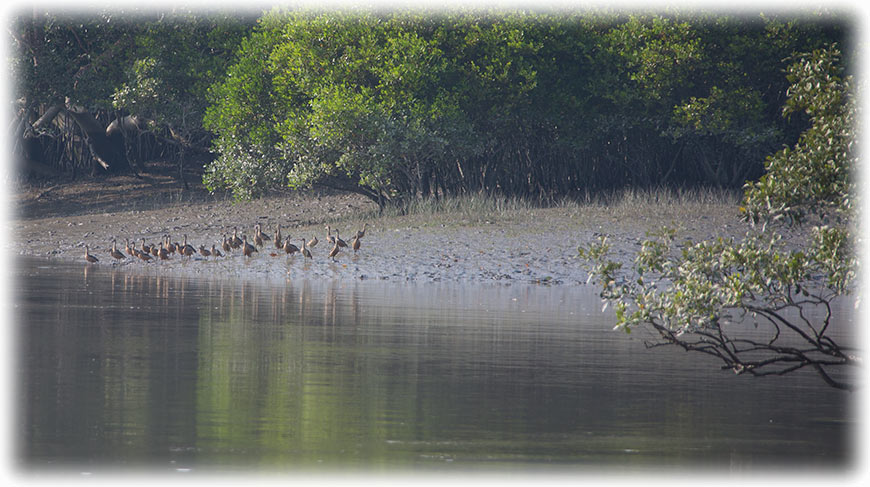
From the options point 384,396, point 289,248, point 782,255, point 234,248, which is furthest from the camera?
point 234,248

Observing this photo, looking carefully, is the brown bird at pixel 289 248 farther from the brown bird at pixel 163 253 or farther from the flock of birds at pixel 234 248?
Result: the brown bird at pixel 163 253

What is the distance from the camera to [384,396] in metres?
12.1

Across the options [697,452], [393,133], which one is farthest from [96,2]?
[697,452]

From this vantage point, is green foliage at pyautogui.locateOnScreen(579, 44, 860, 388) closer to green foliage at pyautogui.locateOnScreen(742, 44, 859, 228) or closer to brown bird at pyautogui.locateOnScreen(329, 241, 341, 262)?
green foliage at pyautogui.locateOnScreen(742, 44, 859, 228)

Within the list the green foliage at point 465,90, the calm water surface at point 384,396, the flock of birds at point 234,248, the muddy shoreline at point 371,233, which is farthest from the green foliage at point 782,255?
the green foliage at point 465,90

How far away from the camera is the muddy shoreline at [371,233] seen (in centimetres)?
2950

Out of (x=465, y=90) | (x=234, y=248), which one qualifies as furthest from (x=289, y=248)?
(x=465, y=90)

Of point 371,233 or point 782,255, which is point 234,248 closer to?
point 371,233

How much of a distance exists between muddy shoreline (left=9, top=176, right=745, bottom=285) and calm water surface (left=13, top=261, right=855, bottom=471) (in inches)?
349

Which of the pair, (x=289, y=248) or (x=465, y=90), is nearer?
(x=289, y=248)

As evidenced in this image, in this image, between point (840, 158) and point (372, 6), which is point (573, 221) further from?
point (840, 158)

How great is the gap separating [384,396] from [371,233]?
21926 mm

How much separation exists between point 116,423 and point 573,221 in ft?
79.7

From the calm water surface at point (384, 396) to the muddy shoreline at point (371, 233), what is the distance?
888cm
